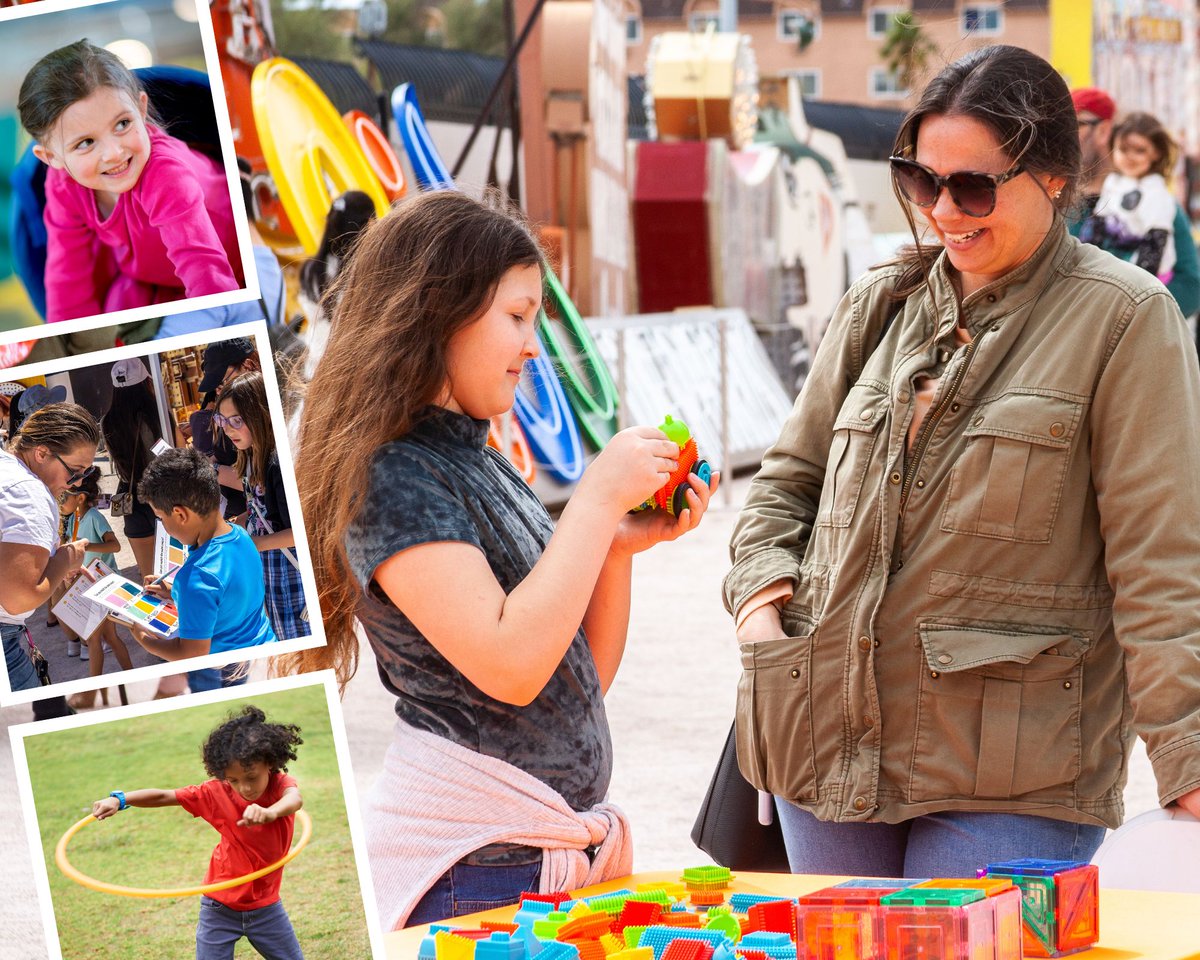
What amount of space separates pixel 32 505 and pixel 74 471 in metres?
0.05

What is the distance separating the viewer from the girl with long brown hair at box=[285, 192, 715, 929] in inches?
77.6

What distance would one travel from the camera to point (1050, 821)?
2.40 meters

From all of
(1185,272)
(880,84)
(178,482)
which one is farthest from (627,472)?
(880,84)

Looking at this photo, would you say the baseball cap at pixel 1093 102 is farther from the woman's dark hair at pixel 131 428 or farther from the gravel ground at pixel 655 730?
the woman's dark hair at pixel 131 428

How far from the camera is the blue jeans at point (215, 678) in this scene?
1609mm

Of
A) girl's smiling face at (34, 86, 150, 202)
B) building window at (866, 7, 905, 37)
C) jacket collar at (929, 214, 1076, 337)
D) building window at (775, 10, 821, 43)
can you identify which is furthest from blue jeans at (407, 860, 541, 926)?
building window at (866, 7, 905, 37)

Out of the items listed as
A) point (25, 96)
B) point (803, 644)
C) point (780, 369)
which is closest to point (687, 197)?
point (780, 369)

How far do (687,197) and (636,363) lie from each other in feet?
11.5

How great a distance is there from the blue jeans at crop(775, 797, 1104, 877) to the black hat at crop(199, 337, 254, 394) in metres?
1.43

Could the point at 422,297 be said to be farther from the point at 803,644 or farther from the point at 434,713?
the point at 803,644

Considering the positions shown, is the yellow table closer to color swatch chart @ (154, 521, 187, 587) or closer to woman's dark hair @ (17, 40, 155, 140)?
color swatch chart @ (154, 521, 187, 587)

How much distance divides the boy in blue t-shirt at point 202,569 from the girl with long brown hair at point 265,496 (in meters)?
0.01

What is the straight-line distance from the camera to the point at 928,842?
2441mm

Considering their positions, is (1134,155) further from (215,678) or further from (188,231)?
(188,231)
